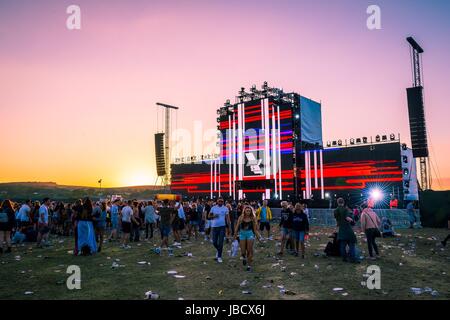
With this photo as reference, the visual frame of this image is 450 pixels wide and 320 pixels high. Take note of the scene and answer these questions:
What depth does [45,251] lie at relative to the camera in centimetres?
1230

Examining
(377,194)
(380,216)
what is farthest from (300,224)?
(377,194)

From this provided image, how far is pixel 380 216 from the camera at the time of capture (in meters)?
20.9

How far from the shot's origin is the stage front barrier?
20969 mm

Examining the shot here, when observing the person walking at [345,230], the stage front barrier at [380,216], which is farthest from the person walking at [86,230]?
the stage front barrier at [380,216]

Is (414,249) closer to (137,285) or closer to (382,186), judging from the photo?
(137,285)

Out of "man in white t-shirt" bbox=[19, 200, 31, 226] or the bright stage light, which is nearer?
"man in white t-shirt" bbox=[19, 200, 31, 226]

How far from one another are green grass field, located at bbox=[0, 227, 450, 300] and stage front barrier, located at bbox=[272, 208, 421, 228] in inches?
374

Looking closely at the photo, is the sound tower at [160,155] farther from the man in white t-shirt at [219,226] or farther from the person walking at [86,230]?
the man in white t-shirt at [219,226]

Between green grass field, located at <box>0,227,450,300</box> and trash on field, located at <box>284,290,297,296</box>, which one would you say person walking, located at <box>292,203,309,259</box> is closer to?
green grass field, located at <box>0,227,450,300</box>

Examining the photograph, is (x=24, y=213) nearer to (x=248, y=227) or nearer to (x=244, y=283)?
(x=248, y=227)

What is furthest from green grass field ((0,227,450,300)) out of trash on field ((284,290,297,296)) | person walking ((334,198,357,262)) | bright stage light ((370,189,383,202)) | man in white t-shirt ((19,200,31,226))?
bright stage light ((370,189,383,202))

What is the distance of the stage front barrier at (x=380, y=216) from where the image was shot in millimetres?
20969

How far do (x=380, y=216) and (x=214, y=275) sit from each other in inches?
653
